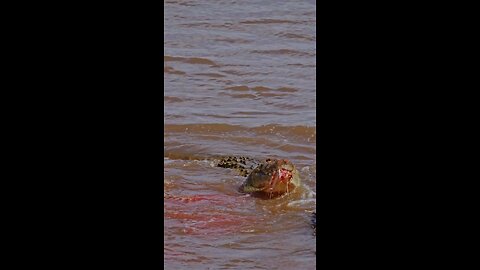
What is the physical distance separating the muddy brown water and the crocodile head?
6cm

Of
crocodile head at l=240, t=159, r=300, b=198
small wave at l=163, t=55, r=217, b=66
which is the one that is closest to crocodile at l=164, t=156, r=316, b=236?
crocodile head at l=240, t=159, r=300, b=198

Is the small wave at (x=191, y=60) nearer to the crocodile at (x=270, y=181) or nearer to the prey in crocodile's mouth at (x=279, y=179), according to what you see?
the crocodile at (x=270, y=181)

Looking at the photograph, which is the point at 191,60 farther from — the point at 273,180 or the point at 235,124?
the point at 273,180

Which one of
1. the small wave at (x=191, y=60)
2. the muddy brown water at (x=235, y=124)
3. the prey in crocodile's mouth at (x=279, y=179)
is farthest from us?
the small wave at (x=191, y=60)

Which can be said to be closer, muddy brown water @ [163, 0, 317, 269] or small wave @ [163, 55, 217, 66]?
muddy brown water @ [163, 0, 317, 269]

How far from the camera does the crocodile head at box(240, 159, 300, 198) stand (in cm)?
470

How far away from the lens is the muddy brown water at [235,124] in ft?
13.1

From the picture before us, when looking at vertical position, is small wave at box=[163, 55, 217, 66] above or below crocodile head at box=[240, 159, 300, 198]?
above

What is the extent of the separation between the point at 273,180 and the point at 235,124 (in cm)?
126

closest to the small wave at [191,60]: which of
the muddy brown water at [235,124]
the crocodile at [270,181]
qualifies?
the muddy brown water at [235,124]

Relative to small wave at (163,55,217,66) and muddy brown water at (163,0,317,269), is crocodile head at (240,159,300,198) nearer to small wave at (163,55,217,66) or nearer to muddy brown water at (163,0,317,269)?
muddy brown water at (163,0,317,269)

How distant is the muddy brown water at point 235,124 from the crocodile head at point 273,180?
2.2 inches

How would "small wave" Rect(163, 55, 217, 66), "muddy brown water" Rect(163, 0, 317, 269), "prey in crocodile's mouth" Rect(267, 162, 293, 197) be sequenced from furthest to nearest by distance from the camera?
"small wave" Rect(163, 55, 217, 66)
"prey in crocodile's mouth" Rect(267, 162, 293, 197)
"muddy brown water" Rect(163, 0, 317, 269)
